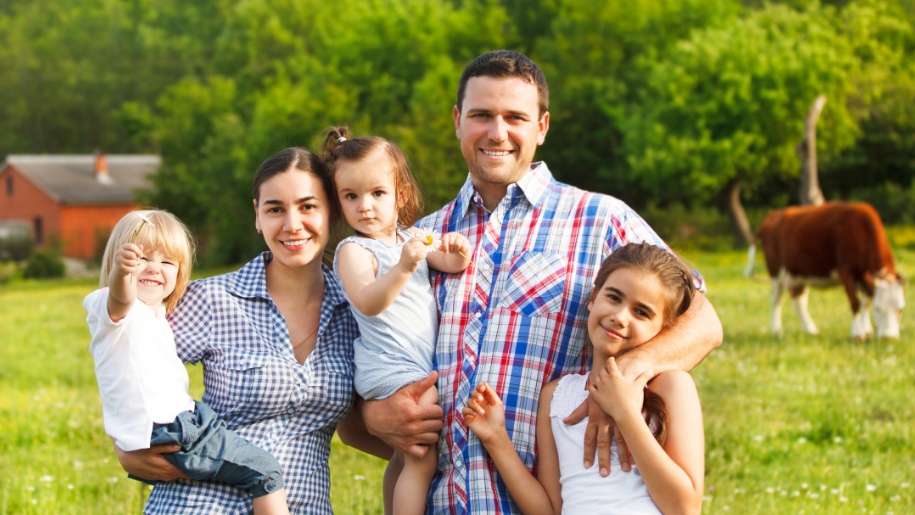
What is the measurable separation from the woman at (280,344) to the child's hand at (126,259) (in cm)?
47

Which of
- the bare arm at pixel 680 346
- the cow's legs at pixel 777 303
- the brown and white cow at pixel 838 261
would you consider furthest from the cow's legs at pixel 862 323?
the bare arm at pixel 680 346

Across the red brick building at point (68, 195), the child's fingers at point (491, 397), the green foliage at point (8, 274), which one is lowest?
the green foliage at point (8, 274)

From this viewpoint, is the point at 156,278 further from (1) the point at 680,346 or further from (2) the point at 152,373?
(1) the point at 680,346

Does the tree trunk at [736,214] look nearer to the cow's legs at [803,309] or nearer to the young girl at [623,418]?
the cow's legs at [803,309]

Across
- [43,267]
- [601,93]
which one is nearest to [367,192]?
[601,93]

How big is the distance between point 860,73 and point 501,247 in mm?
37263

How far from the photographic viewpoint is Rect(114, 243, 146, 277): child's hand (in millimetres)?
2988

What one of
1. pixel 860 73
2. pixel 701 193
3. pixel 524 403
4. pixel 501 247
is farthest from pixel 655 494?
pixel 860 73

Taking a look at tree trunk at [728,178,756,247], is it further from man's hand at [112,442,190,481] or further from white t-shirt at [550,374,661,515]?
man's hand at [112,442,190,481]

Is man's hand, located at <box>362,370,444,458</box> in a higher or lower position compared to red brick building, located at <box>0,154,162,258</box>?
higher

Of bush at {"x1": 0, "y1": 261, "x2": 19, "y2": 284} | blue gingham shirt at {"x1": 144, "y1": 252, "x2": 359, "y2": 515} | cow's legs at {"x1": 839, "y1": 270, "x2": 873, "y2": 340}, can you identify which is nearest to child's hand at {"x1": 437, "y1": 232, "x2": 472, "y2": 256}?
blue gingham shirt at {"x1": 144, "y1": 252, "x2": 359, "y2": 515}

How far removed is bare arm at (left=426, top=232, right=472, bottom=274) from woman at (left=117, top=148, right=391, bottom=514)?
0.40 metres

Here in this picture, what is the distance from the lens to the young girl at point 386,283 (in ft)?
11.2

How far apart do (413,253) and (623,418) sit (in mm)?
866
